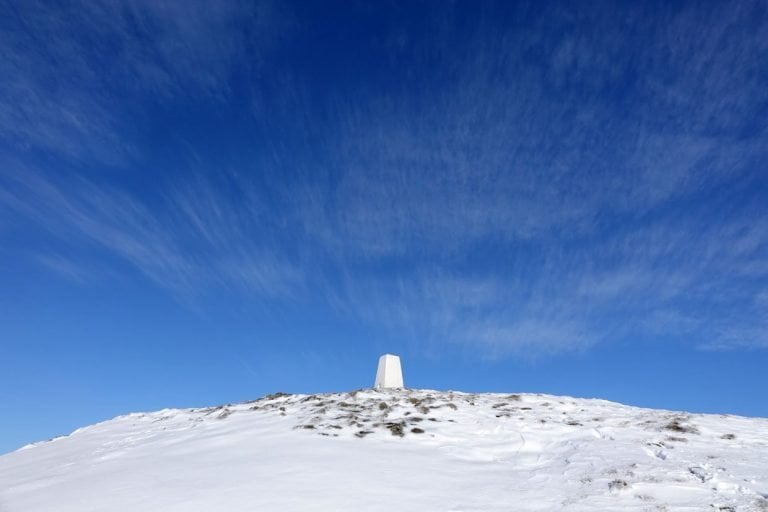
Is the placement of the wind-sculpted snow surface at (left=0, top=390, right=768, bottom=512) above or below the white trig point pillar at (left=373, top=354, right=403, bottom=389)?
below

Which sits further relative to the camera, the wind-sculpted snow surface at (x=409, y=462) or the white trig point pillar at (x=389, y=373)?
the white trig point pillar at (x=389, y=373)

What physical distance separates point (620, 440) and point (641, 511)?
4.22m

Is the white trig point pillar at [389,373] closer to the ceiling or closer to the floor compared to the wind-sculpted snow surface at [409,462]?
closer to the ceiling

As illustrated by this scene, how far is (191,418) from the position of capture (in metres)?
17.2

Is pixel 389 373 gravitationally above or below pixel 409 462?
above

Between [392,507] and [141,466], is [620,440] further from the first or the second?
[141,466]

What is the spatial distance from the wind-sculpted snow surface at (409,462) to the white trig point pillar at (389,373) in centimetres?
452

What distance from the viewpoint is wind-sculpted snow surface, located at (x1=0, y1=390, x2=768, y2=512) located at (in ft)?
27.5

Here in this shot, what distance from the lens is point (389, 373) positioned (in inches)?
835

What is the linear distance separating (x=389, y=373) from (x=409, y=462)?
428 inches

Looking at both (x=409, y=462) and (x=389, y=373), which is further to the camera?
(x=389, y=373)

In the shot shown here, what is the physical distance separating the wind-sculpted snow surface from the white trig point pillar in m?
4.52

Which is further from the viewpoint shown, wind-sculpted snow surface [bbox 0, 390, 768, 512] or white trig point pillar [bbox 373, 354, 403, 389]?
white trig point pillar [bbox 373, 354, 403, 389]

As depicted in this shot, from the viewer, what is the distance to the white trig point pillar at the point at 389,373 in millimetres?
21078
